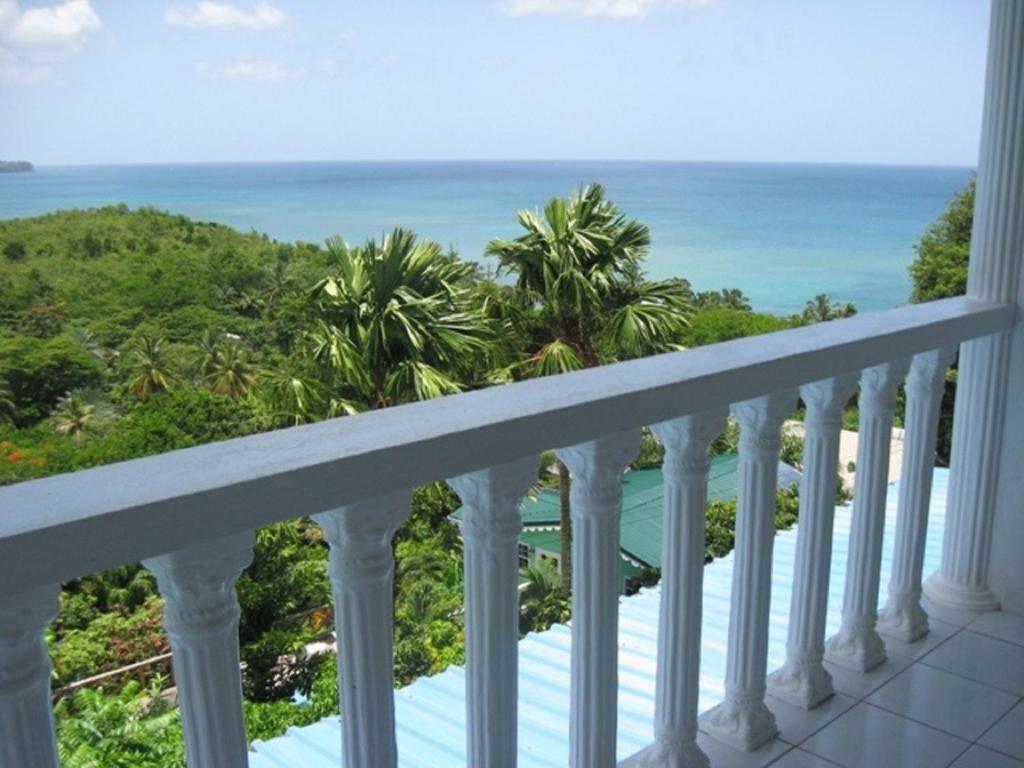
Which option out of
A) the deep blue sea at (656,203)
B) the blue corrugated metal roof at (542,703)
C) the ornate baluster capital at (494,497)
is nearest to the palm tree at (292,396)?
the deep blue sea at (656,203)

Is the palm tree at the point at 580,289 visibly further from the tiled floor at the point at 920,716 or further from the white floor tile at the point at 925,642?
the tiled floor at the point at 920,716

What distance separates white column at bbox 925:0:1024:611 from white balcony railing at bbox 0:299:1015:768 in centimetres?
12

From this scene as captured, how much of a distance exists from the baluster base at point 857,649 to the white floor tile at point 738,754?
0.31 metres

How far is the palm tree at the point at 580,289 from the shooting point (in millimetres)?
13500

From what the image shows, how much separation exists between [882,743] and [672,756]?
427 mm

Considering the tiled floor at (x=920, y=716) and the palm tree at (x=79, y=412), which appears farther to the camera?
the palm tree at (x=79, y=412)

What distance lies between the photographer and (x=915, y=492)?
5.89ft

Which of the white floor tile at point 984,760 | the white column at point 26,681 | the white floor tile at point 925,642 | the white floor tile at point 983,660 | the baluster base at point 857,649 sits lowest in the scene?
the white floor tile at point 984,760

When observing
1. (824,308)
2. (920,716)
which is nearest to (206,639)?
(920,716)

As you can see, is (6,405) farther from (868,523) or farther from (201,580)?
(201,580)

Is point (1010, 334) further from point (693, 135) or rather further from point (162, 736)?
point (693, 135)

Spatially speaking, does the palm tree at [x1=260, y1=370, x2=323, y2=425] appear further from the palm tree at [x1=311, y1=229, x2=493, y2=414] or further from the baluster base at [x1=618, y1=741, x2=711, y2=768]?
the baluster base at [x1=618, y1=741, x2=711, y2=768]

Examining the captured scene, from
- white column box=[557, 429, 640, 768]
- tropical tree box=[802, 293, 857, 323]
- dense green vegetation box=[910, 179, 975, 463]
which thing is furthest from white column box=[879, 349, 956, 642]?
tropical tree box=[802, 293, 857, 323]

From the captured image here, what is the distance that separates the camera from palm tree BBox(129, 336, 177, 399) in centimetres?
1639
